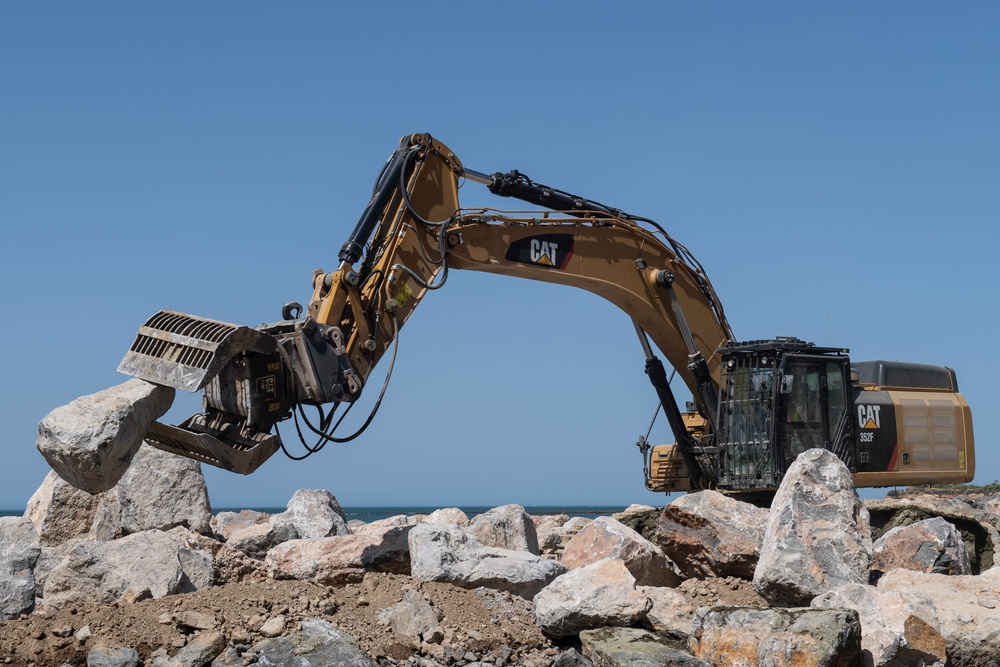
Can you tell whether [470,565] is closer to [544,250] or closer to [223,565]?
[223,565]

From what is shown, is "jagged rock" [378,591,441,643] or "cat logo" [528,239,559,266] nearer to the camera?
"jagged rock" [378,591,441,643]

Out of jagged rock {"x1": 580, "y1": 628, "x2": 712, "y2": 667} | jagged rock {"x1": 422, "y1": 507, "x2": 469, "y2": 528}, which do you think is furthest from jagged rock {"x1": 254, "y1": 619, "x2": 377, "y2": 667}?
jagged rock {"x1": 422, "y1": 507, "x2": 469, "y2": 528}

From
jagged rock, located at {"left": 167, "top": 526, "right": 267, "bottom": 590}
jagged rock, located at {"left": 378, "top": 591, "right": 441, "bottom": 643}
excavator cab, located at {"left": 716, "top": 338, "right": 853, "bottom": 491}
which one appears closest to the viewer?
jagged rock, located at {"left": 378, "top": 591, "right": 441, "bottom": 643}

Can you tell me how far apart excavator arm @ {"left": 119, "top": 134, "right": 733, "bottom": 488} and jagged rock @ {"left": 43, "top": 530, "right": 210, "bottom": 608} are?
0.73 m

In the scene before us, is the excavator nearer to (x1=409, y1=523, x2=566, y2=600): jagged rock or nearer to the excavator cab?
the excavator cab

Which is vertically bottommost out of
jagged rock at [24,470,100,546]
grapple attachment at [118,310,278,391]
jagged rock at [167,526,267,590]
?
jagged rock at [167,526,267,590]

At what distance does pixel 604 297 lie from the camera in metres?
11.7

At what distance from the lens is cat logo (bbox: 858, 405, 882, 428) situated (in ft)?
37.6

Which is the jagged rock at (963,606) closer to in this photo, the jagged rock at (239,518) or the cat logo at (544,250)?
the cat logo at (544,250)

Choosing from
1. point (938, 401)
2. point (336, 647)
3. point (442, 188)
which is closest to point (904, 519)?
point (938, 401)

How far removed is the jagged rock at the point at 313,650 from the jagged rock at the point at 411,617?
0.43 meters

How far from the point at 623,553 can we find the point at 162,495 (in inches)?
155

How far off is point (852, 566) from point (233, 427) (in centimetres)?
445

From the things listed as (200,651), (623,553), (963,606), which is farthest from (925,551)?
(200,651)
